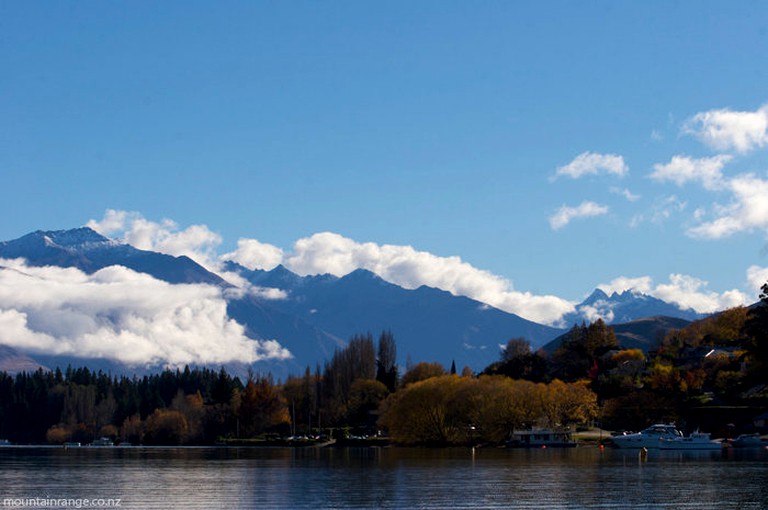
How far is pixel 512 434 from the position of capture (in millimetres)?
178375

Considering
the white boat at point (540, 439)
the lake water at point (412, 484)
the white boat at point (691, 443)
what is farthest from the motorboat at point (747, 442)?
the lake water at point (412, 484)

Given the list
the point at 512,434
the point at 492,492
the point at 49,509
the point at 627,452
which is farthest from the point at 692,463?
the point at 49,509

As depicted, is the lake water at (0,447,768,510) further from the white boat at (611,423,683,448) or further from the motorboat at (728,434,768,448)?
the motorboat at (728,434,768,448)

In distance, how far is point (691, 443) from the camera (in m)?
160

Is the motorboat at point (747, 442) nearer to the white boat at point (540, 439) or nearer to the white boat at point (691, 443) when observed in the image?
the white boat at point (691, 443)

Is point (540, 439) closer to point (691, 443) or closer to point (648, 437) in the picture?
point (648, 437)

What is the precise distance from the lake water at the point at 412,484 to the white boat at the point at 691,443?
103 ft

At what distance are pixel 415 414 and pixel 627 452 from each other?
41873mm

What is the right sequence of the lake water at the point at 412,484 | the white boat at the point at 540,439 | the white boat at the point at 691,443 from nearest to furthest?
the lake water at the point at 412,484 < the white boat at the point at 691,443 < the white boat at the point at 540,439

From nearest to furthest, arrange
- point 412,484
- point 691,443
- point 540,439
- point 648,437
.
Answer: point 412,484 < point 691,443 < point 648,437 < point 540,439

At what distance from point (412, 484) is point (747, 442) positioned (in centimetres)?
10006

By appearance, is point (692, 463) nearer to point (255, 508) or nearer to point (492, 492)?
point (492, 492)

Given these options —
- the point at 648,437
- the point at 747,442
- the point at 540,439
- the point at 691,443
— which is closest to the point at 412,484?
the point at 648,437

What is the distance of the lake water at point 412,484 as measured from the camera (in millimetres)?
71250
